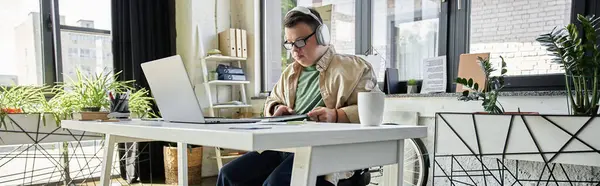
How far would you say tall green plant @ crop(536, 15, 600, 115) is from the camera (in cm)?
122

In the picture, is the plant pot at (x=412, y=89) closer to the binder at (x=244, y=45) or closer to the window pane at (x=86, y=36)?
the binder at (x=244, y=45)

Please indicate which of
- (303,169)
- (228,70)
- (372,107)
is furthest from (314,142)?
(228,70)

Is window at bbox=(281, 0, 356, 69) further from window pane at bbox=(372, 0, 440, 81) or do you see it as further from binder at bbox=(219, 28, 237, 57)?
binder at bbox=(219, 28, 237, 57)

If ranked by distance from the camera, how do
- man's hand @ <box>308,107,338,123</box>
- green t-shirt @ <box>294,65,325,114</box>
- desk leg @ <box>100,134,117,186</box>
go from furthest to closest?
desk leg @ <box>100,134,117,186</box> < green t-shirt @ <box>294,65,325,114</box> < man's hand @ <box>308,107,338,123</box>

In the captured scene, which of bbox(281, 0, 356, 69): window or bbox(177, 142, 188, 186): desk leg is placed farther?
bbox(281, 0, 356, 69): window

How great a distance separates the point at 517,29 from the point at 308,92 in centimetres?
131

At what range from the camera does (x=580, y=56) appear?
124 cm

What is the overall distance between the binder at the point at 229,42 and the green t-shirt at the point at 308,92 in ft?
5.91

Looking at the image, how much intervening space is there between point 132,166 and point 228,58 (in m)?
1.19

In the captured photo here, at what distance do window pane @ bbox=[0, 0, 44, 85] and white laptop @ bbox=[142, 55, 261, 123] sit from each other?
2.35 m

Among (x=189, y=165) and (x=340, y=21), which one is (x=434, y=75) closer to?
(x=340, y=21)

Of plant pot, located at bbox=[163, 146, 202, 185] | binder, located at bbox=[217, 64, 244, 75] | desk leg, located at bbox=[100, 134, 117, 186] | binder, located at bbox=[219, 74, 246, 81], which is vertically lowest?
plant pot, located at bbox=[163, 146, 202, 185]

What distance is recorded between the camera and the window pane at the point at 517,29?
5.89 feet

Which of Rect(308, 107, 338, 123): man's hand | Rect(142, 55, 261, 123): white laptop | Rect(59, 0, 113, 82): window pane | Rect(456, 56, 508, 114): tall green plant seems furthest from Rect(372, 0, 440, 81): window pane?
Rect(59, 0, 113, 82): window pane
